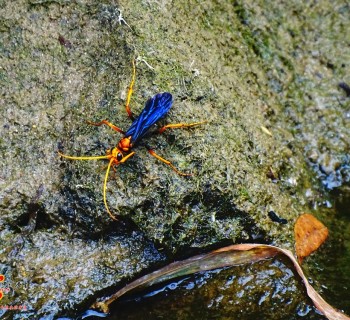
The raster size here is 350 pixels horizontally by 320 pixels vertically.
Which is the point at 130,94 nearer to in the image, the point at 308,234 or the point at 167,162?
the point at 167,162

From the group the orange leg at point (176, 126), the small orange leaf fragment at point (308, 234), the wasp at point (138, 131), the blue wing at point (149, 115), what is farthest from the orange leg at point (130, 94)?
the small orange leaf fragment at point (308, 234)

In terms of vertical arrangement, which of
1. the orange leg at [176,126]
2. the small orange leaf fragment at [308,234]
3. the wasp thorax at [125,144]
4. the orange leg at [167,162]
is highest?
the orange leg at [176,126]

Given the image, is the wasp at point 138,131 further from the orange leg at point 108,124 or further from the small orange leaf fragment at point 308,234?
the small orange leaf fragment at point 308,234

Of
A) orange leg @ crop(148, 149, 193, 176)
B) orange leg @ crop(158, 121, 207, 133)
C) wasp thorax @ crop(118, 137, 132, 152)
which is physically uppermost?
orange leg @ crop(158, 121, 207, 133)

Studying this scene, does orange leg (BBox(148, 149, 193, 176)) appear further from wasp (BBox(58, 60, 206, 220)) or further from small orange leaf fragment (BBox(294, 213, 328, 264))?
small orange leaf fragment (BBox(294, 213, 328, 264))

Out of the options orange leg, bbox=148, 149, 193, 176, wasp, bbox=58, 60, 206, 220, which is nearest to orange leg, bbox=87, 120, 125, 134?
wasp, bbox=58, 60, 206, 220

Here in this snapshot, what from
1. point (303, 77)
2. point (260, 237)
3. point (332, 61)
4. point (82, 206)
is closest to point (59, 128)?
point (82, 206)

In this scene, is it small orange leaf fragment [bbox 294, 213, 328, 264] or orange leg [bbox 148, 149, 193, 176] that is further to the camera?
small orange leaf fragment [bbox 294, 213, 328, 264]
